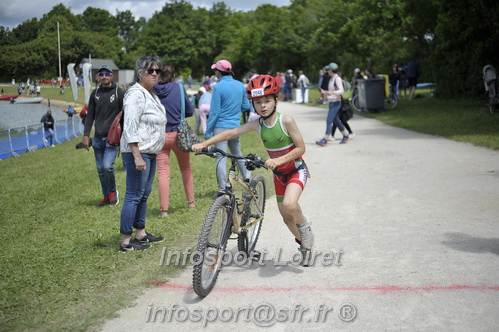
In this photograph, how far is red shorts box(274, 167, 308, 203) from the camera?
549 centimetres

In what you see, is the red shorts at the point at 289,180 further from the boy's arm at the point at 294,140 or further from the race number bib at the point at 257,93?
the race number bib at the point at 257,93

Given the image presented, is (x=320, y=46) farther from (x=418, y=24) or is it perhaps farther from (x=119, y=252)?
(x=119, y=252)

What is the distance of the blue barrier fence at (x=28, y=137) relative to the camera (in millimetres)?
19562

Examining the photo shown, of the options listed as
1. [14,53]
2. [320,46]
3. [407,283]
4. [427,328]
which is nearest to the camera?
[427,328]

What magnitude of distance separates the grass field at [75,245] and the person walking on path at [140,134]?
580 mm

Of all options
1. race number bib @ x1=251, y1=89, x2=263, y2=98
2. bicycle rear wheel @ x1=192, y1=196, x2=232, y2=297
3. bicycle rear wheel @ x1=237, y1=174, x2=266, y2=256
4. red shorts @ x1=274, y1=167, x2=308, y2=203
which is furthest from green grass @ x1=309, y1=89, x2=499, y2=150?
bicycle rear wheel @ x1=192, y1=196, x2=232, y2=297

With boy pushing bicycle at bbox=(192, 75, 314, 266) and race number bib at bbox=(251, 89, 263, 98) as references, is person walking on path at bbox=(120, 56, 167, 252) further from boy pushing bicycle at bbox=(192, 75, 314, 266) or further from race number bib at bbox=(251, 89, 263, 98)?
race number bib at bbox=(251, 89, 263, 98)

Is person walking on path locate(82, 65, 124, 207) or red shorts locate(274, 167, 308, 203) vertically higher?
person walking on path locate(82, 65, 124, 207)

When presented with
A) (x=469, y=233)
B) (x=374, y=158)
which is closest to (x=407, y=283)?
(x=469, y=233)

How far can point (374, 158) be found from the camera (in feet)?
40.6

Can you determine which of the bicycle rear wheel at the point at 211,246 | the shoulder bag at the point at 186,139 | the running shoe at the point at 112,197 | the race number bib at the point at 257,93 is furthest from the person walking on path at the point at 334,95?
the bicycle rear wheel at the point at 211,246

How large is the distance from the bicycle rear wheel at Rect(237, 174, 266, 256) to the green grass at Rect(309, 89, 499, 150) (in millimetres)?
8124

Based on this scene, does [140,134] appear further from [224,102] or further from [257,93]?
[224,102]

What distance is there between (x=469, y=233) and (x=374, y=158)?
6008mm
